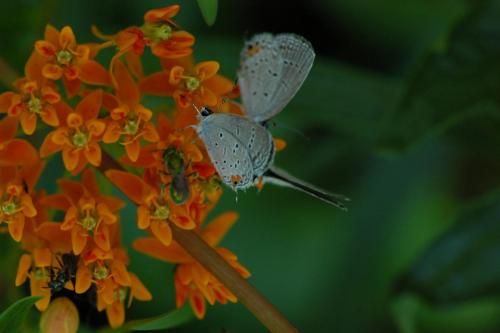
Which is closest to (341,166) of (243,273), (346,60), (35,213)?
(346,60)

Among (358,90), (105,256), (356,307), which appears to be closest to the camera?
(105,256)

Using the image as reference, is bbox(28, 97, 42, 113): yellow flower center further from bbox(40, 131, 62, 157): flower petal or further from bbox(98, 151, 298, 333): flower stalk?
bbox(98, 151, 298, 333): flower stalk

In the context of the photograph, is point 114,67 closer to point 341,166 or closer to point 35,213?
point 35,213

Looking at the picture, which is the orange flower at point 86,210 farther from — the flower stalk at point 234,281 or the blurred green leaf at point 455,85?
the blurred green leaf at point 455,85

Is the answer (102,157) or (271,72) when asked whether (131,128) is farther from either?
(271,72)

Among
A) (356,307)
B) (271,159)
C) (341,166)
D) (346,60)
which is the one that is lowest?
(356,307)

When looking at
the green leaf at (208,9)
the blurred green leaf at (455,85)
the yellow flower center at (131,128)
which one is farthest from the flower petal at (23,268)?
the blurred green leaf at (455,85)

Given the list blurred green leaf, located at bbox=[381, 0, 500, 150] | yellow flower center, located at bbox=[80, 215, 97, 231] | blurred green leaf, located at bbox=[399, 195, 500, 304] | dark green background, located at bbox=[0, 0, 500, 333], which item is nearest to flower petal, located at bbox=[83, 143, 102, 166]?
yellow flower center, located at bbox=[80, 215, 97, 231]
